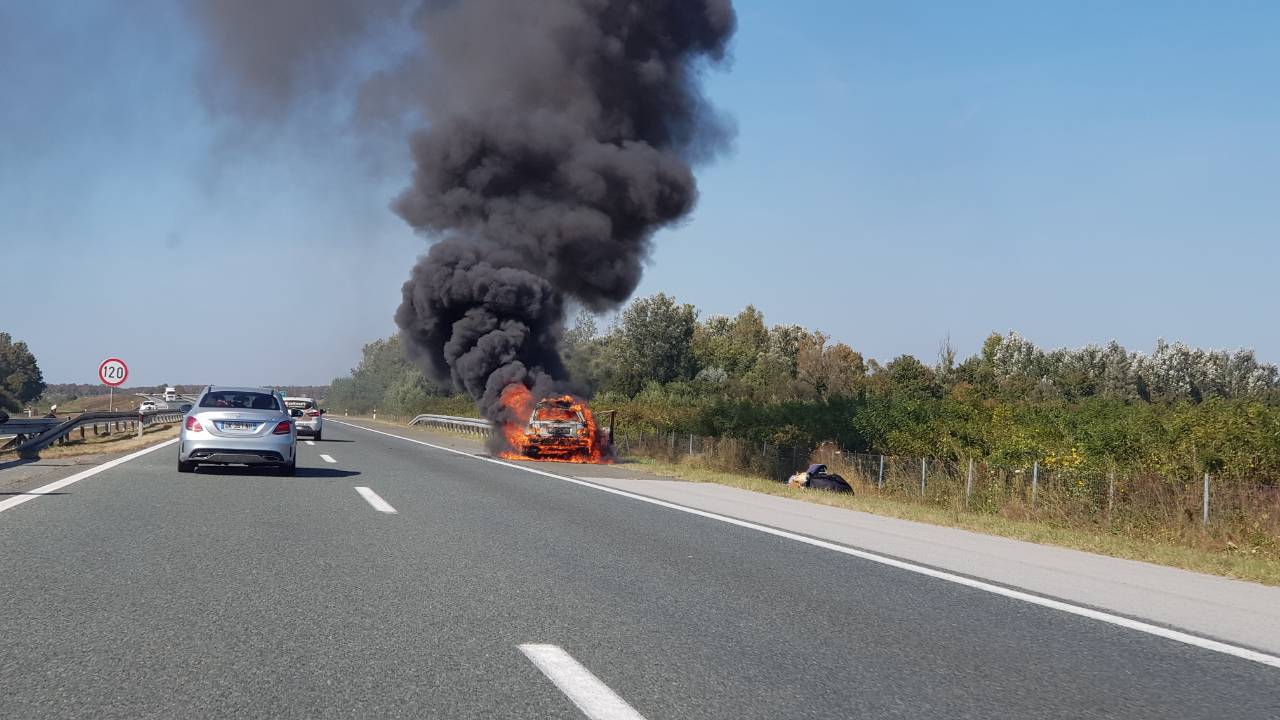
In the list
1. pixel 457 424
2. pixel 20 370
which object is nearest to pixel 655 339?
pixel 457 424

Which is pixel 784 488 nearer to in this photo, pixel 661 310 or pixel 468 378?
pixel 468 378

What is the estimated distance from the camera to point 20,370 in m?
147

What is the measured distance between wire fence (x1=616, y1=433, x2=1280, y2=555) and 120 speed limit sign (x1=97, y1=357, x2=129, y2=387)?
18.8 metres

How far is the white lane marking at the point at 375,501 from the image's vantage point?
11867mm

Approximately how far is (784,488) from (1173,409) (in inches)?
330

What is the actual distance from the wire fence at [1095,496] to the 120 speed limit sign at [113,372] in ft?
61.8

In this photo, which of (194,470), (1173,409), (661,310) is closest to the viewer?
(194,470)

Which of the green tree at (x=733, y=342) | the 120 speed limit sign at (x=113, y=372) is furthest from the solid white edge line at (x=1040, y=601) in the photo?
the green tree at (x=733, y=342)

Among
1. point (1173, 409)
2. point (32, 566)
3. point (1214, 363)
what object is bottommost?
point (32, 566)

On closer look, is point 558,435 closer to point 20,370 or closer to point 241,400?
point 241,400

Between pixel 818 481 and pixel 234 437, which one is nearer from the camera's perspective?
pixel 234 437

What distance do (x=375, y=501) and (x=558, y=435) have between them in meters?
14.4

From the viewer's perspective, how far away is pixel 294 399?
122ft

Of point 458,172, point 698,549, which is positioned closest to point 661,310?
point 458,172
